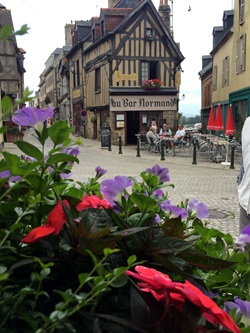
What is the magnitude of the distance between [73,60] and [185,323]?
34943 mm

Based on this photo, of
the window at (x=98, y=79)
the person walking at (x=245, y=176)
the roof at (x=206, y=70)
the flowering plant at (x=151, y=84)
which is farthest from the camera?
the roof at (x=206, y=70)

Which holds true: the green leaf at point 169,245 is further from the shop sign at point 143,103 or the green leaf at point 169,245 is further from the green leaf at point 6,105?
the shop sign at point 143,103

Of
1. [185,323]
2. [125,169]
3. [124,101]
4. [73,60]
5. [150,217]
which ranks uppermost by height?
[73,60]

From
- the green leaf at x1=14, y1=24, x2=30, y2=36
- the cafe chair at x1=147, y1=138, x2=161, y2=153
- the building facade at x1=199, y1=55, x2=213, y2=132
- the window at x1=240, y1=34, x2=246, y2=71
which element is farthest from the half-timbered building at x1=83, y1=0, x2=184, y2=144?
the green leaf at x1=14, y1=24, x2=30, y2=36

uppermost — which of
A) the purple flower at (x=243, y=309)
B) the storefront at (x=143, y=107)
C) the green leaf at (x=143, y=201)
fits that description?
the storefront at (x=143, y=107)

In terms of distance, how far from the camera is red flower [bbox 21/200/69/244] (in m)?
0.83

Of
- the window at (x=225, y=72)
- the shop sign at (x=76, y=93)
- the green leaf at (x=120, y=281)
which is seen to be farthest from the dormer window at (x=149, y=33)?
the green leaf at (x=120, y=281)

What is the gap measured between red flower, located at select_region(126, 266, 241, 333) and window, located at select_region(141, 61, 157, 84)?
898 inches

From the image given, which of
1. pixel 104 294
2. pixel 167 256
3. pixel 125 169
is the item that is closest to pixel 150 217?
pixel 167 256

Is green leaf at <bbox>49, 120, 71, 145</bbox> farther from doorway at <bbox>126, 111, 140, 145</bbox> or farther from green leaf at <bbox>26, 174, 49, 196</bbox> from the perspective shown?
doorway at <bbox>126, 111, 140, 145</bbox>

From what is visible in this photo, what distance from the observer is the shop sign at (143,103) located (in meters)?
23.1

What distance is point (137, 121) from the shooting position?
26312 mm

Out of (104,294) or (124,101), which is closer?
(104,294)

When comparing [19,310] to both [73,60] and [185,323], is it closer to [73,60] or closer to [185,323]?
[185,323]
